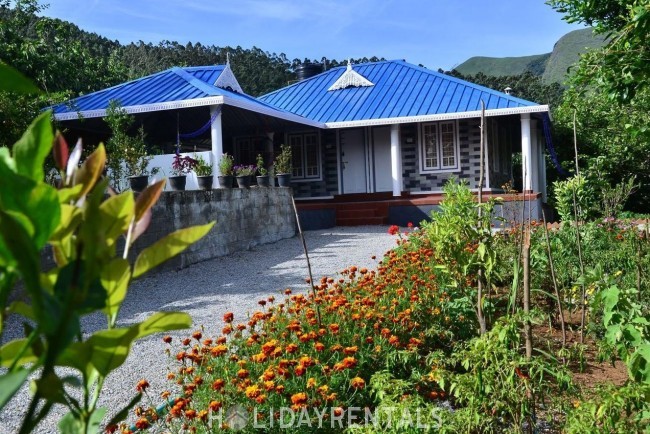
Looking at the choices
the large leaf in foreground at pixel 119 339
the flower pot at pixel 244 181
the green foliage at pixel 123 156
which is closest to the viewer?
the large leaf in foreground at pixel 119 339

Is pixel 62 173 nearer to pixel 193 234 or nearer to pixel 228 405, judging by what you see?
pixel 193 234

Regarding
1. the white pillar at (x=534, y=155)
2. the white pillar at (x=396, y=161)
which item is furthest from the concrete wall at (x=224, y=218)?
the white pillar at (x=534, y=155)

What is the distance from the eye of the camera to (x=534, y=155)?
19391mm

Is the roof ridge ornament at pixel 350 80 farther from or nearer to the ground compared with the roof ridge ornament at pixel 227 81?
farther from the ground

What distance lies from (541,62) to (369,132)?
4503 inches

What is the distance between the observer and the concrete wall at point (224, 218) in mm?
9227

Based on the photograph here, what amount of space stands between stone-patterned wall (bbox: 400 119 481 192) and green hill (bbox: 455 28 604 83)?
8156 centimetres

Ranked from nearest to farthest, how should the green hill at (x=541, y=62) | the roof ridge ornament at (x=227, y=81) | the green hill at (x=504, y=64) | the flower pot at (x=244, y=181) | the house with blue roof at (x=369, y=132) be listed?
1. the flower pot at (x=244, y=181)
2. the roof ridge ornament at (x=227, y=81)
3. the house with blue roof at (x=369, y=132)
4. the green hill at (x=541, y=62)
5. the green hill at (x=504, y=64)

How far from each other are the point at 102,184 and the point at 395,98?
1824 centimetres

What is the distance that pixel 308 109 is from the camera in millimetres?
19203

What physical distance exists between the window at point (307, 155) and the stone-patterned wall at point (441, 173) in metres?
2.62

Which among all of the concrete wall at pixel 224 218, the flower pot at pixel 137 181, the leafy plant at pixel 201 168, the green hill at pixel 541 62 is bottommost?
the concrete wall at pixel 224 218

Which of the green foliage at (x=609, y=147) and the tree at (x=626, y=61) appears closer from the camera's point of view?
the tree at (x=626, y=61)

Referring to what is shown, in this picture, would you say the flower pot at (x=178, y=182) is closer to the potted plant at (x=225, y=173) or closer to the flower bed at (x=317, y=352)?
the potted plant at (x=225, y=173)
